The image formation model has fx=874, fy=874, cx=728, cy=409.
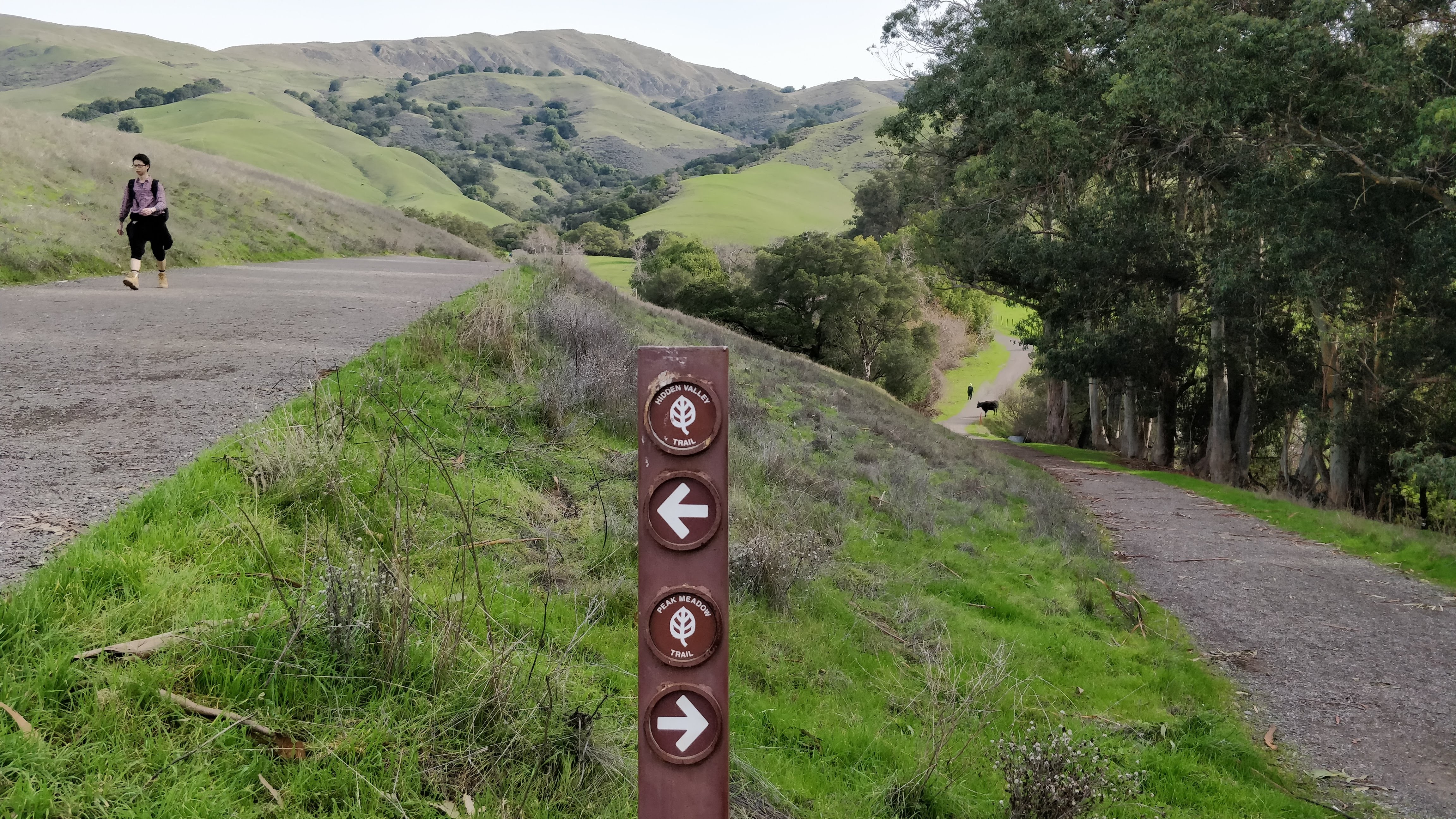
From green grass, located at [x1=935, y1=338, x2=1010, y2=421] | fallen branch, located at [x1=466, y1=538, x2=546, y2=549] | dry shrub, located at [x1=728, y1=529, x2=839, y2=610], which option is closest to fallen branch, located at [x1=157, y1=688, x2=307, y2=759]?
fallen branch, located at [x1=466, y1=538, x2=546, y2=549]

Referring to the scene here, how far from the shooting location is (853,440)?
13914 millimetres

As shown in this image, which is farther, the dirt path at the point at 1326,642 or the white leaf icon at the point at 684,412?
the dirt path at the point at 1326,642

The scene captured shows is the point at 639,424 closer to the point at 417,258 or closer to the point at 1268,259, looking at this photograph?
the point at 1268,259

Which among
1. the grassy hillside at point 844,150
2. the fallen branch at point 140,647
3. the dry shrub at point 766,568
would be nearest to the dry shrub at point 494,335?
the dry shrub at point 766,568

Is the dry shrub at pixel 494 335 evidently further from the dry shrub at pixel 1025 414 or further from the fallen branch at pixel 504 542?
the dry shrub at pixel 1025 414

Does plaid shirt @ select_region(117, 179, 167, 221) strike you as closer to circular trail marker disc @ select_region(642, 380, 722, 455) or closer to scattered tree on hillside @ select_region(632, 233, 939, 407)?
circular trail marker disc @ select_region(642, 380, 722, 455)

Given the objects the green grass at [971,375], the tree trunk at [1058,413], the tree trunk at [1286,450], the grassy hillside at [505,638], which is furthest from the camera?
the green grass at [971,375]

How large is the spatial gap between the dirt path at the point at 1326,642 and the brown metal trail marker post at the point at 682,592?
4.98 metres

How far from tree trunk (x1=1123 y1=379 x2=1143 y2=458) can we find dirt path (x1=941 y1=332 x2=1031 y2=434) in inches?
551

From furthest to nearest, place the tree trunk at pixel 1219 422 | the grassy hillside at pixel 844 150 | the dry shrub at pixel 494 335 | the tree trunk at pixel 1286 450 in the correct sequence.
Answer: the grassy hillside at pixel 844 150
the tree trunk at pixel 1286 450
the tree trunk at pixel 1219 422
the dry shrub at pixel 494 335

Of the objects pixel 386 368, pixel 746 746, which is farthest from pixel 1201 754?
pixel 386 368

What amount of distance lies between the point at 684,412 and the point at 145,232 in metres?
11.6

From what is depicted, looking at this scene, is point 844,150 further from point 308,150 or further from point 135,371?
point 135,371

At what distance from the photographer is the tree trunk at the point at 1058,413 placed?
35.0 metres
